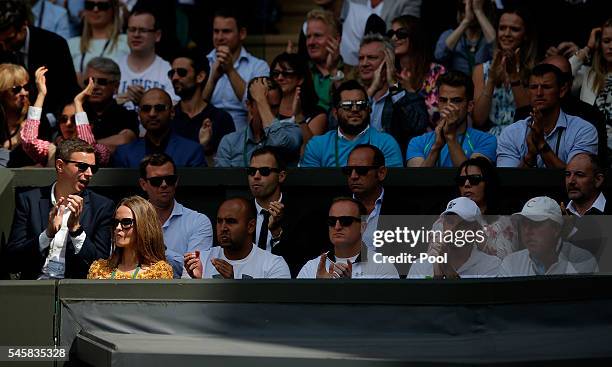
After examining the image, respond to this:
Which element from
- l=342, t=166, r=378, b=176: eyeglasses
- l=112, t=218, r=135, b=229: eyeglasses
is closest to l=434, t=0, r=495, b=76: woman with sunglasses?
l=342, t=166, r=378, b=176: eyeglasses

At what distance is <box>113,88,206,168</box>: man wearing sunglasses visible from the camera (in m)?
13.6

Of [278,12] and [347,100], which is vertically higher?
[278,12]

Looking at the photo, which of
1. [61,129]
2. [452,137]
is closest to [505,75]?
[452,137]

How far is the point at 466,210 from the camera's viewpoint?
11344 mm

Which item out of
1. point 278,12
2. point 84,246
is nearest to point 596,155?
point 84,246

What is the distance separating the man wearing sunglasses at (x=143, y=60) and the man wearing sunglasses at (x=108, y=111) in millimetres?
645

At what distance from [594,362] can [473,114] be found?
174 inches

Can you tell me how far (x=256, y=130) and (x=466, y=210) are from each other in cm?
296

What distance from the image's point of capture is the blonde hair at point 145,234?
11.0m

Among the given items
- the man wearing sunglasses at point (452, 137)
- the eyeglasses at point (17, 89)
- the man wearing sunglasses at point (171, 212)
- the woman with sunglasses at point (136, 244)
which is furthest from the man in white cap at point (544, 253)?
the eyeglasses at point (17, 89)

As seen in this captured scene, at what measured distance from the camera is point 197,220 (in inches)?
491

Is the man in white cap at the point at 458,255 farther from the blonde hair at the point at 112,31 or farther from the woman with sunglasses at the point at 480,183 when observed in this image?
the blonde hair at the point at 112,31

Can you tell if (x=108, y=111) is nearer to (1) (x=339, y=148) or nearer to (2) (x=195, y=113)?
(2) (x=195, y=113)

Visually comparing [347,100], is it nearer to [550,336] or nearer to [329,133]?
[329,133]
